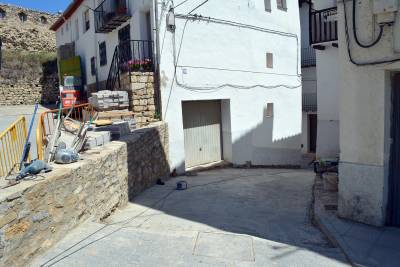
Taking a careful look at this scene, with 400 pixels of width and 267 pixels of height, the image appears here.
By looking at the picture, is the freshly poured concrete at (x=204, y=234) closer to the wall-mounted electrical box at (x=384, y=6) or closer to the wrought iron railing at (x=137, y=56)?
the wall-mounted electrical box at (x=384, y=6)

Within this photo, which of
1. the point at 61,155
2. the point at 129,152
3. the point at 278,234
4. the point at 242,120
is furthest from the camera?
the point at 242,120

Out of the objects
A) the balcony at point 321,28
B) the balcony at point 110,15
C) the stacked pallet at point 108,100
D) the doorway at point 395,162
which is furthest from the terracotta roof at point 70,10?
the doorway at point 395,162

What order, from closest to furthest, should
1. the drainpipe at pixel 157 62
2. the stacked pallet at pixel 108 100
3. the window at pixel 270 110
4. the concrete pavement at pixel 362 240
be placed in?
the concrete pavement at pixel 362 240
the stacked pallet at pixel 108 100
the drainpipe at pixel 157 62
the window at pixel 270 110

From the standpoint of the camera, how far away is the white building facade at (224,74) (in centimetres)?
1107

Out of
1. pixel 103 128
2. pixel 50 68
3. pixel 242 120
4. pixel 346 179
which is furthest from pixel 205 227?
pixel 50 68

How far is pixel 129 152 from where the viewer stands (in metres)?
7.27

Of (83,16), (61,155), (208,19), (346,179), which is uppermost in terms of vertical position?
(83,16)

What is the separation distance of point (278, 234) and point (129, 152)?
3.51 meters

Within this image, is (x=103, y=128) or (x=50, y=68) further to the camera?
(x=50, y=68)

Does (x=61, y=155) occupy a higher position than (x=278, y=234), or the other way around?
(x=61, y=155)

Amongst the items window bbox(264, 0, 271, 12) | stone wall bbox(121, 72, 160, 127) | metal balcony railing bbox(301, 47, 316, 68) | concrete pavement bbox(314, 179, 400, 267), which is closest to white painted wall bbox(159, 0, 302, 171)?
window bbox(264, 0, 271, 12)

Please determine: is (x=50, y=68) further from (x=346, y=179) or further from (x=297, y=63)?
(x=346, y=179)

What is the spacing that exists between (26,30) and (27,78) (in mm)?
5798

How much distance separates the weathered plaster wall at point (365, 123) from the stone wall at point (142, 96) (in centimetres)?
651
